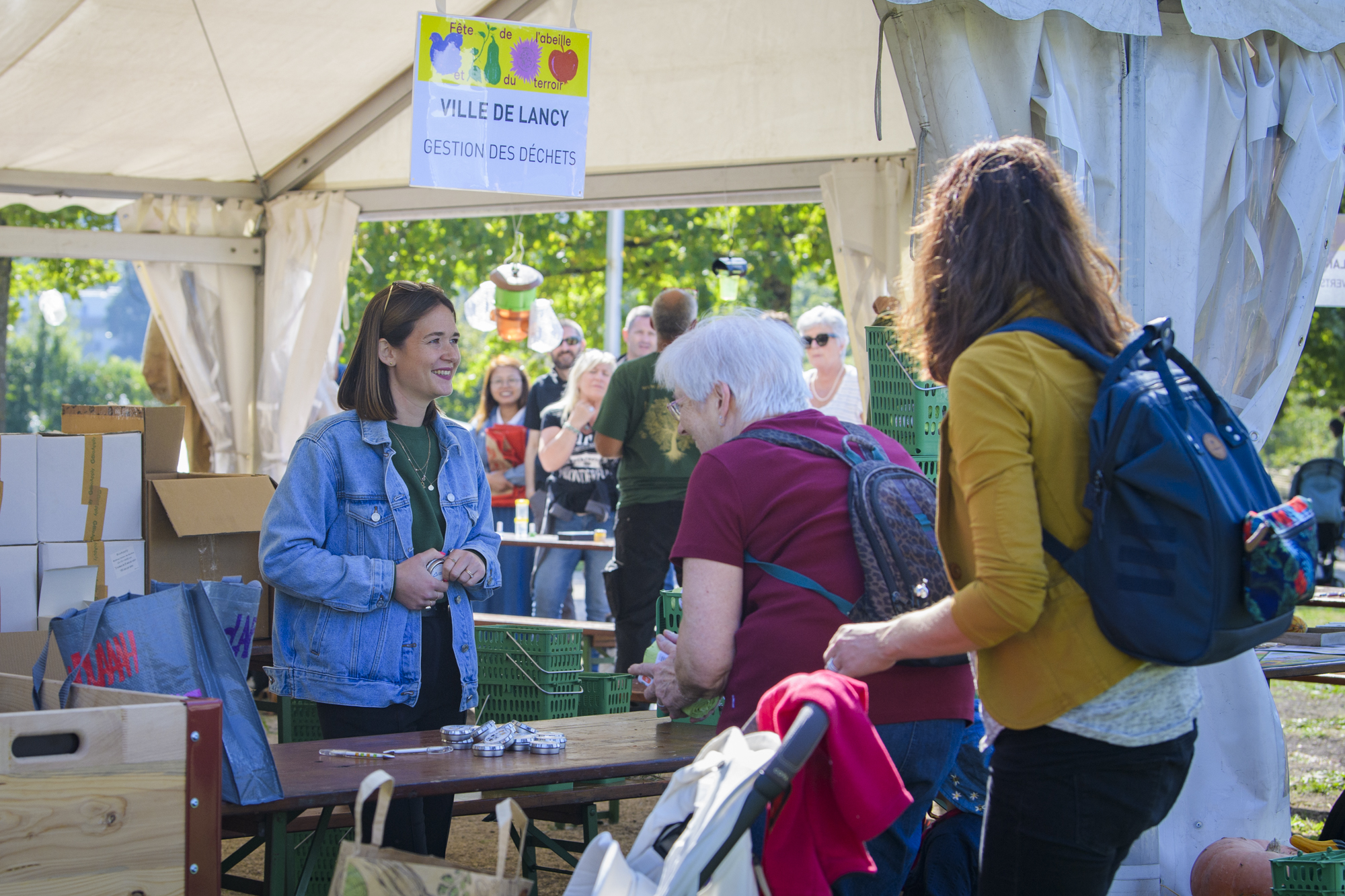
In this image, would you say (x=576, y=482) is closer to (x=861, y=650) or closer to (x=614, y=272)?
(x=614, y=272)

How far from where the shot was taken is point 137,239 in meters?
7.94

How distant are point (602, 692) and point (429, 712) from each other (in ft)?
3.46

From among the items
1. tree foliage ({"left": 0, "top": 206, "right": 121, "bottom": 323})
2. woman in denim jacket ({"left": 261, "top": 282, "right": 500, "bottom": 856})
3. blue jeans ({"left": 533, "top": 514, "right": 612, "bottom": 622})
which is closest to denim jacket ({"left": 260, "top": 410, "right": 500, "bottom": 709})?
woman in denim jacket ({"left": 261, "top": 282, "right": 500, "bottom": 856})

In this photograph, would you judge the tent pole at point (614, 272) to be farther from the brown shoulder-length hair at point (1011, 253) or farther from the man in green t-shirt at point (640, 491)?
the brown shoulder-length hair at point (1011, 253)

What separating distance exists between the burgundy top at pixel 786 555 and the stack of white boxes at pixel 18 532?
10.0ft

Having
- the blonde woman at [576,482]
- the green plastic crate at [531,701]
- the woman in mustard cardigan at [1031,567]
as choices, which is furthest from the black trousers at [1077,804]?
the blonde woman at [576,482]

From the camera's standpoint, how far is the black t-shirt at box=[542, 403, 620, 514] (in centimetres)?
772

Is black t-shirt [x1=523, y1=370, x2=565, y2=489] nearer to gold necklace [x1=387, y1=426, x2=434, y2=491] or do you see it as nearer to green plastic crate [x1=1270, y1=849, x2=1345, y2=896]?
gold necklace [x1=387, y1=426, x2=434, y2=491]

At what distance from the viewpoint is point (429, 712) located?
10.5ft

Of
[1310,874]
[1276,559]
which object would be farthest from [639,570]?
[1276,559]

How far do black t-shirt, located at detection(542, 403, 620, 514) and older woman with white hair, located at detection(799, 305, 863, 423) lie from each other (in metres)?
1.67

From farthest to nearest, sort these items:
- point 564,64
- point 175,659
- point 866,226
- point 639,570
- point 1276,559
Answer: point 866,226
point 639,570
point 564,64
point 175,659
point 1276,559

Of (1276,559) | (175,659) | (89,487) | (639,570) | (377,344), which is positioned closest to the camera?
(1276,559)

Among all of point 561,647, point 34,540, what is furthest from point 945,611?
point 34,540
